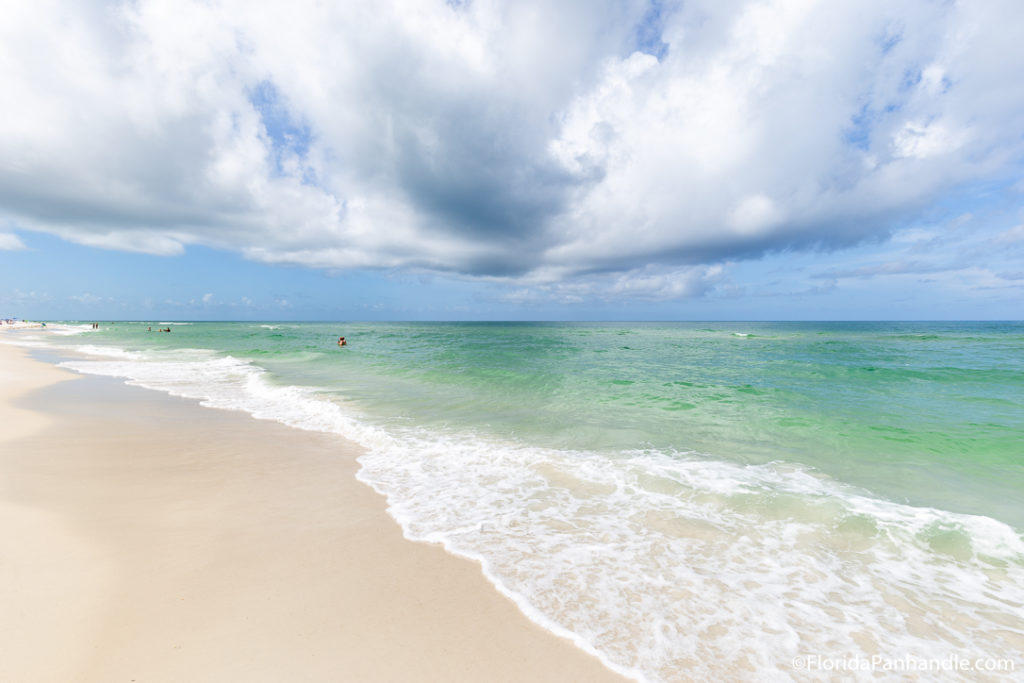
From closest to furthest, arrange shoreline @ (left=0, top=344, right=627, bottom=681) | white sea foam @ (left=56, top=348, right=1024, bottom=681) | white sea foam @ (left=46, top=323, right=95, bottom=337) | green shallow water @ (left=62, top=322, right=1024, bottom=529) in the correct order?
shoreline @ (left=0, top=344, right=627, bottom=681)
white sea foam @ (left=56, top=348, right=1024, bottom=681)
green shallow water @ (left=62, top=322, right=1024, bottom=529)
white sea foam @ (left=46, top=323, right=95, bottom=337)

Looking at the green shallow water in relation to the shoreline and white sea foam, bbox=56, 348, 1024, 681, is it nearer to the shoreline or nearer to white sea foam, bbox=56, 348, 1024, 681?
white sea foam, bbox=56, 348, 1024, 681

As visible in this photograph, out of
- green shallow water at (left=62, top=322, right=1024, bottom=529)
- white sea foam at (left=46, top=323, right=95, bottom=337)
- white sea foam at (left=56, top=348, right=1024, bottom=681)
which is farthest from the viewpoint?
white sea foam at (left=46, top=323, right=95, bottom=337)

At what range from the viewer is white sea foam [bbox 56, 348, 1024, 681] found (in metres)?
3.34

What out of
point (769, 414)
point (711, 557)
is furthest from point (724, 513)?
point (769, 414)

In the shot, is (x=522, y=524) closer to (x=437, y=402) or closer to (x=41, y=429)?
(x=437, y=402)

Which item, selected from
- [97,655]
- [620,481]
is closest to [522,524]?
[620,481]

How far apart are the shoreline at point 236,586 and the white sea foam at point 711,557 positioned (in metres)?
0.40

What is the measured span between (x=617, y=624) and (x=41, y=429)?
1231cm

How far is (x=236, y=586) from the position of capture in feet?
12.3

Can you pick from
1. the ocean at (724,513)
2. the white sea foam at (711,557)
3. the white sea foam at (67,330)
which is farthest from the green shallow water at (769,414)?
the white sea foam at (67,330)

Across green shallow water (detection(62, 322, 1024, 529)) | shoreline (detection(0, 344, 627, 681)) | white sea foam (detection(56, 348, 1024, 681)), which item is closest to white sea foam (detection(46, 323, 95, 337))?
green shallow water (detection(62, 322, 1024, 529))

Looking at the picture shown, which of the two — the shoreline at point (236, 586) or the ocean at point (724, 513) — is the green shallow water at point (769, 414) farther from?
the shoreline at point (236, 586)

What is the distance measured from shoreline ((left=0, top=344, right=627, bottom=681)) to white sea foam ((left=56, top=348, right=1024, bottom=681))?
1.32 feet

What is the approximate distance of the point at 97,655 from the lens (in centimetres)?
293
